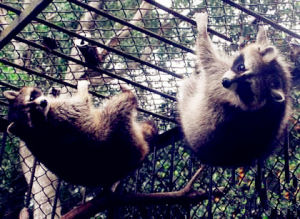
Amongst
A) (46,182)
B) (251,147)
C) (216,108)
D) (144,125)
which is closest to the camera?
(251,147)

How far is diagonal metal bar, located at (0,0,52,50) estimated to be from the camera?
9.77ft

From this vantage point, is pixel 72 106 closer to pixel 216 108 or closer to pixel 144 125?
pixel 144 125

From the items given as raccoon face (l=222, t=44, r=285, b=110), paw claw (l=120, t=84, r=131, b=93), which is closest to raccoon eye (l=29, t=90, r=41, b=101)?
paw claw (l=120, t=84, r=131, b=93)

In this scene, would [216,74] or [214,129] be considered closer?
[214,129]

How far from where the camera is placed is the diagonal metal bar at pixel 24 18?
117 inches

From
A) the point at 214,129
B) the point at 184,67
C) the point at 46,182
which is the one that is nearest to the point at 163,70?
the point at 184,67

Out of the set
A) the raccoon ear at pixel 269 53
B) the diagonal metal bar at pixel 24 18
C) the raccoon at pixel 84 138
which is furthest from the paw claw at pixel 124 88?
the raccoon ear at pixel 269 53

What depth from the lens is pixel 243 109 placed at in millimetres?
3572

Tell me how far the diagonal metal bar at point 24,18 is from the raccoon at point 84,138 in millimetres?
796

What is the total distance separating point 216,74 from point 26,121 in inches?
86.4

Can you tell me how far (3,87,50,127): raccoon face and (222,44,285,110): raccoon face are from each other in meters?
2.03

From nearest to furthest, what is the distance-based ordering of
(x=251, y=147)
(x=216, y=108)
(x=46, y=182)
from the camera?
(x=251, y=147) → (x=216, y=108) → (x=46, y=182)

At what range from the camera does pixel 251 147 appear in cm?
354

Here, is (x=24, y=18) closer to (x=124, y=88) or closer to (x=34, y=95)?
(x=34, y=95)
